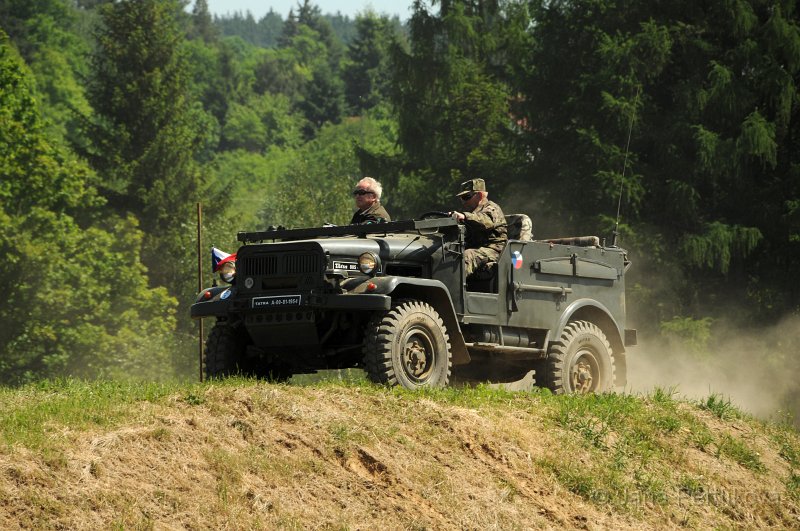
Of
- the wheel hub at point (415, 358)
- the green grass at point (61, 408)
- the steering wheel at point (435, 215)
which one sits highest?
the steering wheel at point (435, 215)

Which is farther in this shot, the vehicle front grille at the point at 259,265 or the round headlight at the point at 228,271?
the round headlight at the point at 228,271

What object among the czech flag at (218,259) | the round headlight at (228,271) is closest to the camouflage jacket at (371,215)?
the czech flag at (218,259)

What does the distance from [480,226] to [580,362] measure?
2398 millimetres

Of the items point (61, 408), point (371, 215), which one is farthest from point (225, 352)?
point (61, 408)

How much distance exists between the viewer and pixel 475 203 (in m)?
16.7

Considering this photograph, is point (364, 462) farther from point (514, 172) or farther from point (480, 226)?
point (514, 172)

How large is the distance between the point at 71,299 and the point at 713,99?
72.5 feet

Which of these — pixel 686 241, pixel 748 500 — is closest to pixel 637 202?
pixel 686 241

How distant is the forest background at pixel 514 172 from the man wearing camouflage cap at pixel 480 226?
7.47m

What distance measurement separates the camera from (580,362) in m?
17.6

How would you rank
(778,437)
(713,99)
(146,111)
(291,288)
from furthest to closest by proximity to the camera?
1. (146,111)
2. (713,99)
3. (778,437)
4. (291,288)

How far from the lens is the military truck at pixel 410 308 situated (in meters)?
14.3

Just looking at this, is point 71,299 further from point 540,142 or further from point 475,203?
point 475,203

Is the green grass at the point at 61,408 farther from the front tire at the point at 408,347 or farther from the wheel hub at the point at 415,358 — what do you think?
the wheel hub at the point at 415,358
